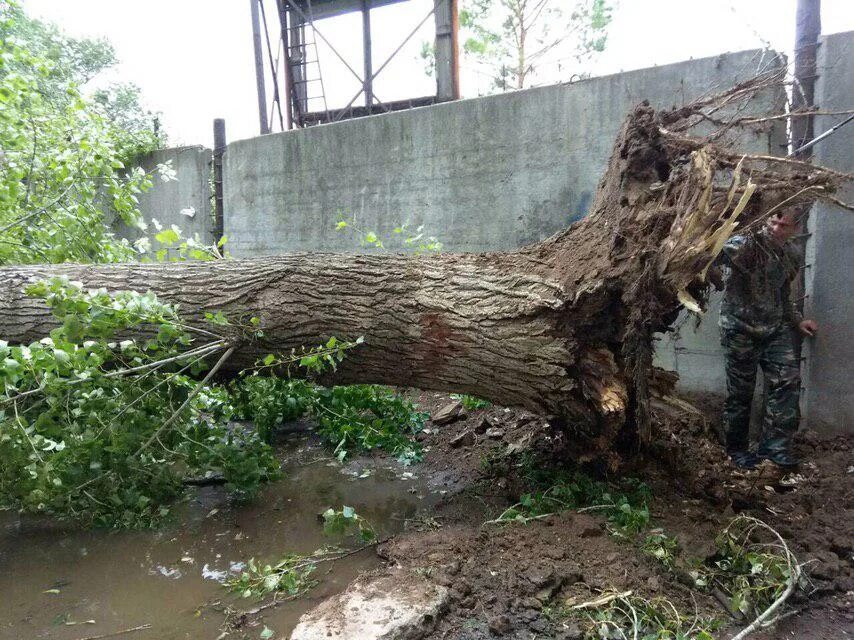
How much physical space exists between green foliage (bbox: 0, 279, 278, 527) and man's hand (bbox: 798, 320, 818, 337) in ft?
11.0

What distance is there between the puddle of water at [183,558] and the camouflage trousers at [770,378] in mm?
2090

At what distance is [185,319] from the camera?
326cm

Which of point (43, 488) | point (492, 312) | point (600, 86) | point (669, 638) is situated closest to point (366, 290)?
point (492, 312)

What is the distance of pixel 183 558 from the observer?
2748 mm

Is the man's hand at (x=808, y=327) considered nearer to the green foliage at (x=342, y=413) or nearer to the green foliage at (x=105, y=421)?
the green foliage at (x=342, y=413)

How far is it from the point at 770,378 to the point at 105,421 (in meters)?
3.86

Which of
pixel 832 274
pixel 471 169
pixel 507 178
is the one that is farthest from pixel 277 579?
pixel 471 169

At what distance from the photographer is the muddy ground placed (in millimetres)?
2176

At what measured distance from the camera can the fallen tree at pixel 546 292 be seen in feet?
8.66

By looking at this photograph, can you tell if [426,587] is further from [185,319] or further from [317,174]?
[317,174]

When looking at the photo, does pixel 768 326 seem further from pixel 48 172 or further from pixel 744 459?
pixel 48 172

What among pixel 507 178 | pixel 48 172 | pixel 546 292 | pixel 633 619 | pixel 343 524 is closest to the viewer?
pixel 633 619

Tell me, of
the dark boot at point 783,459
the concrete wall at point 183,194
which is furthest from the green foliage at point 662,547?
the concrete wall at point 183,194

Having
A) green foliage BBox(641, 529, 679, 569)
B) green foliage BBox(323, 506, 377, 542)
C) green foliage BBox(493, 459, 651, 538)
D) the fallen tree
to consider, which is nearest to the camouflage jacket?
the fallen tree
